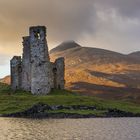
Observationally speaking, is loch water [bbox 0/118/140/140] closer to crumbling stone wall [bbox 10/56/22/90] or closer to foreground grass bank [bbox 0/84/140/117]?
foreground grass bank [bbox 0/84/140/117]

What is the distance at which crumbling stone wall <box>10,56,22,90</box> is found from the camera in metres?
160

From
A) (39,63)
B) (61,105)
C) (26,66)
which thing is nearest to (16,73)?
(26,66)

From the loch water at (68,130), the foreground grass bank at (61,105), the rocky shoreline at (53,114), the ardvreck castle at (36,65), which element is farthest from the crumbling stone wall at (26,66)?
the loch water at (68,130)

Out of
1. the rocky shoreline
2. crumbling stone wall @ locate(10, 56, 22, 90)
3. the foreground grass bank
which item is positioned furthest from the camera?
crumbling stone wall @ locate(10, 56, 22, 90)

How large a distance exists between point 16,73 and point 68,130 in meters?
75.8

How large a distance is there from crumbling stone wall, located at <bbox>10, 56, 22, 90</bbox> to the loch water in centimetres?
5443

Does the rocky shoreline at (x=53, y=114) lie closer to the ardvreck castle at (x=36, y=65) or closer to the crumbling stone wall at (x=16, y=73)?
the ardvreck castle at (x=36, y=65)

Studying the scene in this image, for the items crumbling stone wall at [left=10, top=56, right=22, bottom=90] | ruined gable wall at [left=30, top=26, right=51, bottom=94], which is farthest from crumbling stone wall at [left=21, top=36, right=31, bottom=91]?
ruined gable wall at [left=30, top=26, right=51, bottom=94]

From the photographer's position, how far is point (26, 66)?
157m

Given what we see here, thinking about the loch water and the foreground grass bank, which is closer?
the loch water

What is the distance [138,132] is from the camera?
8575 cm

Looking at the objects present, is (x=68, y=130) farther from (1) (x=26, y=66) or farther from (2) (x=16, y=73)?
(2) (x=16, y=73)

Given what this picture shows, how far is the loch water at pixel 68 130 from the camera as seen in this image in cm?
7706

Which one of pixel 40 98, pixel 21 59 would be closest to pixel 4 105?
pixel 40 98
